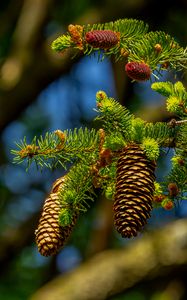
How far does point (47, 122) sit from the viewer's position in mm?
5000

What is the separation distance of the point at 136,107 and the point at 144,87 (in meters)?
0.26

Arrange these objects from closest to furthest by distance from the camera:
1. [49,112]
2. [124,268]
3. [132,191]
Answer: [132,191] < [124,268] < [49,112]

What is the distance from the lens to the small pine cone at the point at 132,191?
1261 mm

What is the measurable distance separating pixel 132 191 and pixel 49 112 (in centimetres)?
390

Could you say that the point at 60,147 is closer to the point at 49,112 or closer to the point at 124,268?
the point at 124,268

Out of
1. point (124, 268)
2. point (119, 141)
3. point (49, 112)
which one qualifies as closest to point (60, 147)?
point (119, 141)

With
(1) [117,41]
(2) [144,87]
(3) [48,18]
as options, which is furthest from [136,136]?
(2) [144,87]

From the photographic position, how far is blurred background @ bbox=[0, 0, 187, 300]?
4012 mm

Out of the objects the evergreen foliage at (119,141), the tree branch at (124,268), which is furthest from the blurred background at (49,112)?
the evergreen foliage at (119,141)

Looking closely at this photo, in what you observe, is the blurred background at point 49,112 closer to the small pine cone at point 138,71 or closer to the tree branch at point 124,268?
the tree branch at point 124,268

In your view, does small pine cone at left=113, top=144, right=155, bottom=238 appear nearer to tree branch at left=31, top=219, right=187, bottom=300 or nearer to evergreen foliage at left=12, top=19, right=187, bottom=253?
evergreen foliage at left=12, top=19, right=187, bottom=253

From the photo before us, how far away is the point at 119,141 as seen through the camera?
133 centimetres

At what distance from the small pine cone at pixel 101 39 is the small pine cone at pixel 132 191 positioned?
0.18 m

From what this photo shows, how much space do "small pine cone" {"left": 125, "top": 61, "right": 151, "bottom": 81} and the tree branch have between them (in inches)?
91.1
